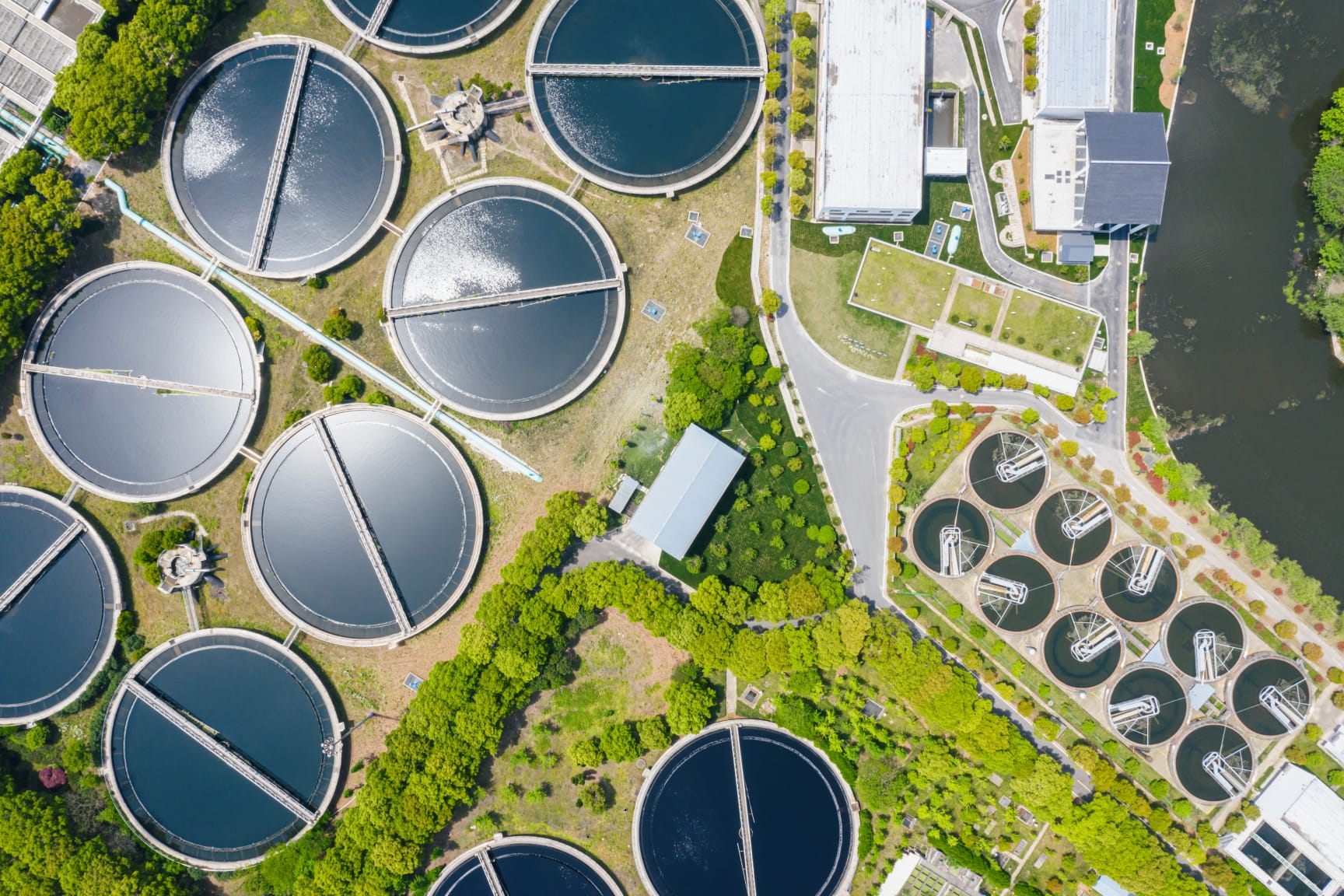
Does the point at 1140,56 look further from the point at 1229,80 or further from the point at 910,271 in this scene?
the point at 910,271

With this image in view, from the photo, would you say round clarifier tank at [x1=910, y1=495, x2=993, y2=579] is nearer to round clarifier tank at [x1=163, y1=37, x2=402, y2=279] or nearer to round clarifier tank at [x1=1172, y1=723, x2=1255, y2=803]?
round clarifier tank at [x1=1172, y1=723, x2=1255, y2=803]

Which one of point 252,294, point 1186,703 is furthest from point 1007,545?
point 252,294

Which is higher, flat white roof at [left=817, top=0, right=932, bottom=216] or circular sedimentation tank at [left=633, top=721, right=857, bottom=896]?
flat white roof at [left=817, top=0, right=932, bottom=216]

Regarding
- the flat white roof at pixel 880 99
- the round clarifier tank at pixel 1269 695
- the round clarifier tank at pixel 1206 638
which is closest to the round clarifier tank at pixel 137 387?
the flat white roof at pixel 880 99

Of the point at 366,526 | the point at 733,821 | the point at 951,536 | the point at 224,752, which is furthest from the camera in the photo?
the point at 951,536

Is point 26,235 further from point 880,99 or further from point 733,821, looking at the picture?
point 733,821

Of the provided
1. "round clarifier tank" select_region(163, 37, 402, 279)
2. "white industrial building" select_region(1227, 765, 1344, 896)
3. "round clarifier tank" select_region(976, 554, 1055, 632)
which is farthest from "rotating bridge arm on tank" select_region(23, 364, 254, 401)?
"white industrial building" select_region(1227, 765, 1344, 896)

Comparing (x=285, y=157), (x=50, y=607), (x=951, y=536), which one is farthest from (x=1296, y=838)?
(x=50, y=607)
